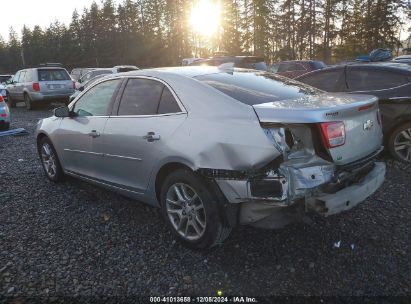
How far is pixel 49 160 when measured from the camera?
17.8 feet

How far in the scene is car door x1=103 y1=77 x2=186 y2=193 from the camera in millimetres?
3375

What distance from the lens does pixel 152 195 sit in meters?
3.62

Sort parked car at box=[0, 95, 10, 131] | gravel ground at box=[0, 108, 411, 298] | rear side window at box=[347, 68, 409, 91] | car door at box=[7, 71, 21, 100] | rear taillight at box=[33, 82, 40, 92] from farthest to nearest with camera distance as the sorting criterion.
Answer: car door at box=[7, 71, 21, 100] → rear taillight at box=[33, 82, 40, 92] → parked car at box=[0, 95, 10, 131] → rear side window at box=[347, 68, 409, 91] → gravel ground at box=[0, 108, 411, 298]

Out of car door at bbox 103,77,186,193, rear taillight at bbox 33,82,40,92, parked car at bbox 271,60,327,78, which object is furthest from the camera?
parked car at bbox 271,60,327,78

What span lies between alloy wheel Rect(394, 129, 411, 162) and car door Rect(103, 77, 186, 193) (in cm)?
400

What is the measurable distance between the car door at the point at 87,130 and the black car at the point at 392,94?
13.6 ft

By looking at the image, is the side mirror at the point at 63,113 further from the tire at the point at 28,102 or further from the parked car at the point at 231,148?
the tire at the point at 28,102

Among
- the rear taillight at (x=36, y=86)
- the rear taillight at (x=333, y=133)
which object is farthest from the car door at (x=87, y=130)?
the rear taillight at (x=36, y=86)

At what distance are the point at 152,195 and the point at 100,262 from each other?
78cm

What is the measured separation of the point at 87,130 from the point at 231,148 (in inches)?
86.8

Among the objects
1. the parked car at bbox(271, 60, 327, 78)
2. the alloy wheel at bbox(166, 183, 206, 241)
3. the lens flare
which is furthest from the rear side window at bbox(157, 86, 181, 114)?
the lens flare

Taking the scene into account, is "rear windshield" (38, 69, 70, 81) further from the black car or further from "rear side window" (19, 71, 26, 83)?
the black car

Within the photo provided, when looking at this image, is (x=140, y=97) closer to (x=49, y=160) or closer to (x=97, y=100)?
(x=97, y=100)

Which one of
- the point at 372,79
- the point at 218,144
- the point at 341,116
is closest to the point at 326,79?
the point at 372,79
